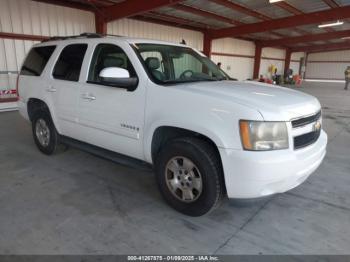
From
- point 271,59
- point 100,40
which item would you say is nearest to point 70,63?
point 100,40

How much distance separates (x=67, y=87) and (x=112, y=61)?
2.79 feet

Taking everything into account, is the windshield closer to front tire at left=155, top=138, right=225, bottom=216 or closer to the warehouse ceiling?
front tire at left=155, top=138, right=225, bottom=216

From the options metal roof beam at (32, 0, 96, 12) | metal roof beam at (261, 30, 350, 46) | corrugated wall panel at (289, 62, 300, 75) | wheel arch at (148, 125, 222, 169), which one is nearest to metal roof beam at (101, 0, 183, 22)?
metal roof beam at (32, 0, 96, 12)

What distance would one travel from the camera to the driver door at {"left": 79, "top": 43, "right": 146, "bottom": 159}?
3031 millimetres

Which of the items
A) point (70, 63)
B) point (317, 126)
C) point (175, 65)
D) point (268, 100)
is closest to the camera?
point (268, 100)

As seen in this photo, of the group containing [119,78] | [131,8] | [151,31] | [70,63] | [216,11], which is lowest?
[119,78]

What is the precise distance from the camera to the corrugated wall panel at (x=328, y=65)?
35781 millimetres

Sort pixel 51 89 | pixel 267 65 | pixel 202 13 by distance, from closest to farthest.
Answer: pixel 51 89, pixel 202 13, pixel 267 65

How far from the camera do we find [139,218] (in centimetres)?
282

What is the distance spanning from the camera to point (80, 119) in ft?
12.0

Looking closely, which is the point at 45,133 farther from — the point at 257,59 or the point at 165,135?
the point at 257,59

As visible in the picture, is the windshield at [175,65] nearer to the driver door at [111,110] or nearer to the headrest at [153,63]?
the headrest at [153,63]

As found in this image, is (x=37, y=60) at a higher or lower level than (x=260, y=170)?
higher

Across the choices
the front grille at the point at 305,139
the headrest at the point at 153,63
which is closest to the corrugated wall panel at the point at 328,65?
the front grille at the point at 305,139
